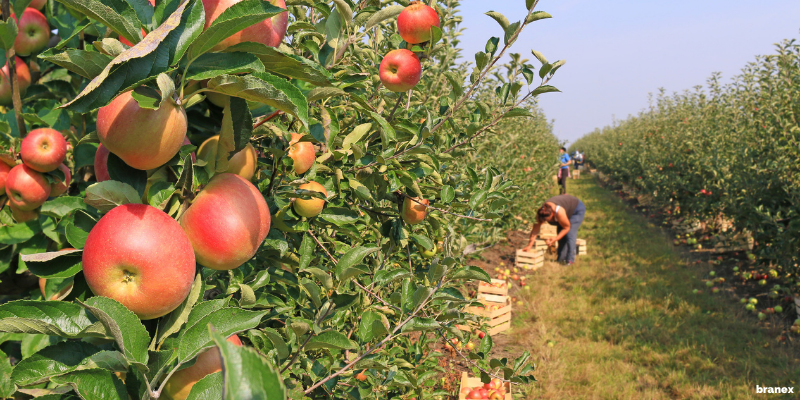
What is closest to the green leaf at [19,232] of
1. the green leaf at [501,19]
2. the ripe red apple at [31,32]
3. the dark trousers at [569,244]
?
the ripe red apple at [31,32]

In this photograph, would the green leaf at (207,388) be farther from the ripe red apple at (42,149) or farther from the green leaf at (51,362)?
the ripe red apple at (42,149)

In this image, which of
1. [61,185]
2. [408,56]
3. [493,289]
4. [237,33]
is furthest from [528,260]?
[237,33]

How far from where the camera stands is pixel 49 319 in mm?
625

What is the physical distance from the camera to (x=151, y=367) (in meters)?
0.67

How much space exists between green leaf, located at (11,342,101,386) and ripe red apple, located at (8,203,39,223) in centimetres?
81

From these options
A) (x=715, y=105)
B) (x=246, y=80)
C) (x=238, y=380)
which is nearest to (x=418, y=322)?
(x=246, y=80)

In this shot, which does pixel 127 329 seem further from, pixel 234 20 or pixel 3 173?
pixel 3 173

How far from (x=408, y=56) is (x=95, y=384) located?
1.20 metres

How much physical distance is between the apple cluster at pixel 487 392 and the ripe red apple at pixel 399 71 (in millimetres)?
2526

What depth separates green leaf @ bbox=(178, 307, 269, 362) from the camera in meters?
0.67

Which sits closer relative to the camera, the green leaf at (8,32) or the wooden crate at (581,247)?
the green leaf at (8,32)

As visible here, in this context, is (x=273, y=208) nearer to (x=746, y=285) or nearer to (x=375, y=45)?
(x=375, y=45)

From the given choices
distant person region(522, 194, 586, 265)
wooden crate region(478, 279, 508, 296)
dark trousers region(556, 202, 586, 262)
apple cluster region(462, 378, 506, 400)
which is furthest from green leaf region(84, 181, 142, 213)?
dark trousers region(556, 202, 586, 262)

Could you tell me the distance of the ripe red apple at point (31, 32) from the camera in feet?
4.42
